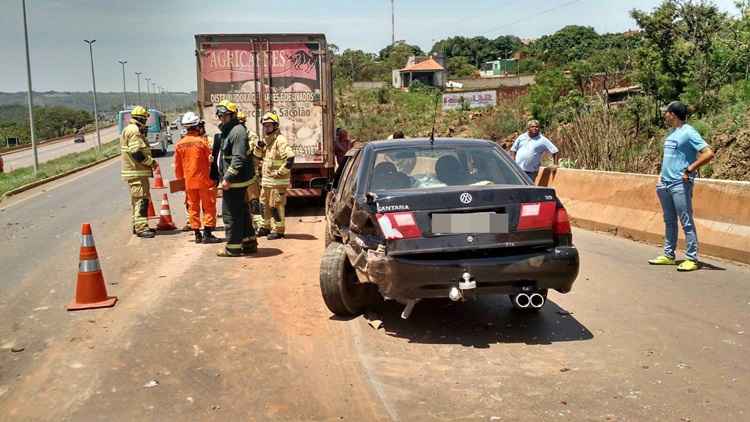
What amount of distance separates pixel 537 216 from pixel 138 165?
7.02 metres

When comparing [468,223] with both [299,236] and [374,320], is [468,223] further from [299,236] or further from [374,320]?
[299,236]

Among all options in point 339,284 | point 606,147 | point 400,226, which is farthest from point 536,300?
point 606,147

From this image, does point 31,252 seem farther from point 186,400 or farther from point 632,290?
point 632,290

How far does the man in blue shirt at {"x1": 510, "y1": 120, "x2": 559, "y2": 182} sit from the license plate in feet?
19.7

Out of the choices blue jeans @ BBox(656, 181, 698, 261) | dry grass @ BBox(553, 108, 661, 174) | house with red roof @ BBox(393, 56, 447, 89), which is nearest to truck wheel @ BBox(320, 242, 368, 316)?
blue jeans @ BBox(656, 181, 698, 261)

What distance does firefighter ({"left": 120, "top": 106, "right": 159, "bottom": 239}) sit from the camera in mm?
9836

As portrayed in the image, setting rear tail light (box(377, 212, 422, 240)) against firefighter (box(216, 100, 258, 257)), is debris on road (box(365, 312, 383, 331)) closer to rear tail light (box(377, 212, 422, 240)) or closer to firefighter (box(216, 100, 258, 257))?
rear tail light (box(377, 212, 422, 240))

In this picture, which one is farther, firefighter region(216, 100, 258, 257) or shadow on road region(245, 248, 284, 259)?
shadow on road region(245, 248, 284, 259)

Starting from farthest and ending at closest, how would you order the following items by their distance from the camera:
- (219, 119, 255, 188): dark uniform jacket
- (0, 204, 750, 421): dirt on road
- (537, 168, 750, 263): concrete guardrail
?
(219, 119, 255, 188): dark uniform jacket < (537, 168, 750, 263): concrete guardrail < (0, 204, 750, 421): dirt on road

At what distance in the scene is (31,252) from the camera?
9258 mm

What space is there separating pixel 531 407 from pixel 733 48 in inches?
703

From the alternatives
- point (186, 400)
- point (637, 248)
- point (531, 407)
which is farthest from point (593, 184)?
point (186, 400)

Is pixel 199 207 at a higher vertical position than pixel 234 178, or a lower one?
lower

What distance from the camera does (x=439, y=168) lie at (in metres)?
5.50
